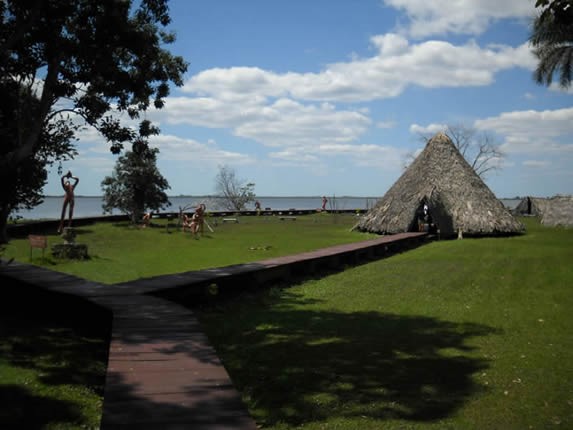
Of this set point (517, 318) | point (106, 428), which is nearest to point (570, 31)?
point (517, 318)

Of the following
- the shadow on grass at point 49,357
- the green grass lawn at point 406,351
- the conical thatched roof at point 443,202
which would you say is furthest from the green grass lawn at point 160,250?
the green grass lawn at point 406,351

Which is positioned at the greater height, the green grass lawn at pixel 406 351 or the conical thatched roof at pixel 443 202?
the conical thatched roof at pixel 443 202

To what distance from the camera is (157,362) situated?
473 cm

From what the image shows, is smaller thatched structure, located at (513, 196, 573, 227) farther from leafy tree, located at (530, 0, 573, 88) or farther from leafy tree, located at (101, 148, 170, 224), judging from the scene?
leafy tree, located at (101, 148, 170, 224)

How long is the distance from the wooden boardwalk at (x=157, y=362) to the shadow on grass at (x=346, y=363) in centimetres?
67

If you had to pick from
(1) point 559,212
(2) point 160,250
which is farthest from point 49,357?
(1) point 559,212

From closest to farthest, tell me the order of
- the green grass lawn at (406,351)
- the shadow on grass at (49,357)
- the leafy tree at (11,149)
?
the green grass lawn at (406,351) → the shadow on grass at (49,357) → the leafy tree at (11,149)

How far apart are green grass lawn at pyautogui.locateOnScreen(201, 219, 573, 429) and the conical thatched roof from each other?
11.2 meters

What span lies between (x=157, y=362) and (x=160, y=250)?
45.6 ft

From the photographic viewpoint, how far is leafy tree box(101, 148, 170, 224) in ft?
102

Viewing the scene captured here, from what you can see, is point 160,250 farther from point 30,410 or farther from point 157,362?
point 157,362

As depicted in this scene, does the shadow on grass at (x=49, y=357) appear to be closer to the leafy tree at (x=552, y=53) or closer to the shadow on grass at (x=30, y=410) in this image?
the shadow on grass at (x=30, y=410)

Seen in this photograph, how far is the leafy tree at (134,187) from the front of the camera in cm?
3108

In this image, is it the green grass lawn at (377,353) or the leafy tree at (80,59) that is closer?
the green grass lawn at (377,353)
